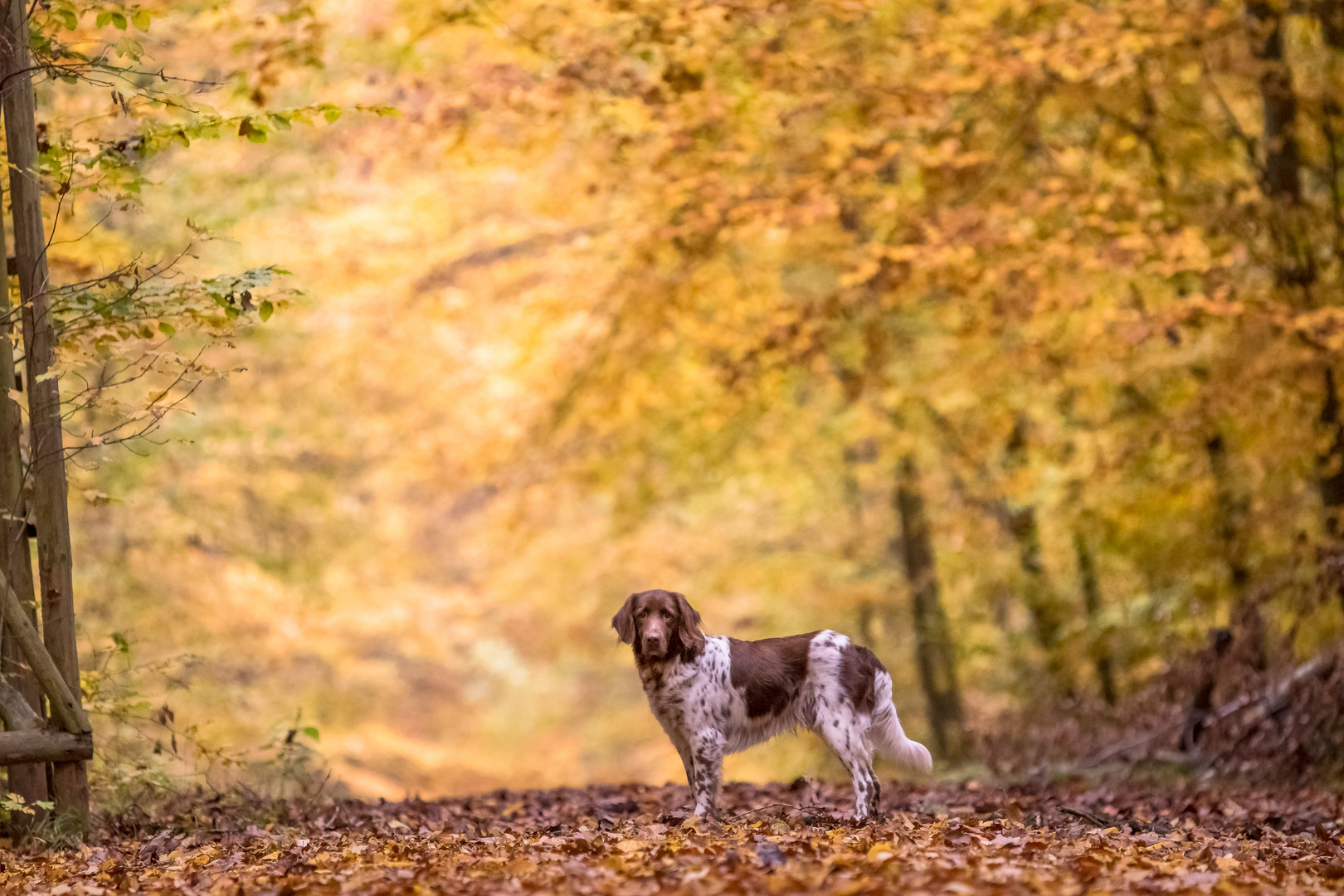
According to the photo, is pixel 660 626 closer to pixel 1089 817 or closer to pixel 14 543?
pixel 1089 817

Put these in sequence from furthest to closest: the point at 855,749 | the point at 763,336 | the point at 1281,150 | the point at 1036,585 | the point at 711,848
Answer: the point at 1036,585 < the point at 763,336 < the point at 1281,150 < the point at 855,749 < the point at 711,848

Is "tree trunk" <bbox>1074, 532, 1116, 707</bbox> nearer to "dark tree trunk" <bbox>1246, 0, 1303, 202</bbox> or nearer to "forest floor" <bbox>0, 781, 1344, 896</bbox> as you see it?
"dark tree trunk" <bbox>1246, 0, 1303, 202</bbox>

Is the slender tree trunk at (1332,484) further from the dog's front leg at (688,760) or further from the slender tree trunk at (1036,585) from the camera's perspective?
the dog's front leg at (688,760)

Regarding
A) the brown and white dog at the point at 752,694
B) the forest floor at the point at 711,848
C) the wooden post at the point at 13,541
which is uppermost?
the wooden post at the point at 13,541

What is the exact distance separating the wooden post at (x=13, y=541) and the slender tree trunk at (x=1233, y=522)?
8.45 m

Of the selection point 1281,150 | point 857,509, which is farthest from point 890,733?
point 857,509

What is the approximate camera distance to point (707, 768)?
6.04 metres

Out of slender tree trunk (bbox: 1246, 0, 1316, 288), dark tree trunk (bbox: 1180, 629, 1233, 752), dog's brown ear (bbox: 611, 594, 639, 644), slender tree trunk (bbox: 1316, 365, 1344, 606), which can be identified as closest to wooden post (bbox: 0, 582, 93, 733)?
dog's brown ear (bbox: 611, 594, 639, 644)

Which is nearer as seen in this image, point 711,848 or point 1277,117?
point 711,848

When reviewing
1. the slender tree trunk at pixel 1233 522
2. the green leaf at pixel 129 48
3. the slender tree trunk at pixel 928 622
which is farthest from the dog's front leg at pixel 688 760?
the slender tree trunk at pixel 928 622

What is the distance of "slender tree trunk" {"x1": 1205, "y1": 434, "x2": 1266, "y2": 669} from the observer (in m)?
10.2

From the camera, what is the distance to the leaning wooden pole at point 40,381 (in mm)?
5973

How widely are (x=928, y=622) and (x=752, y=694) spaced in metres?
8.61

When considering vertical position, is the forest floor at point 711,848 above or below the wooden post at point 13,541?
below
